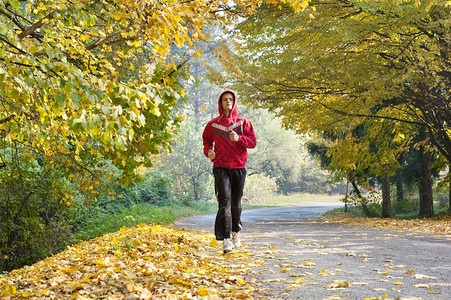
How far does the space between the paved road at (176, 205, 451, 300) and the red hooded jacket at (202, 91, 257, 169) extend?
138 centimetres

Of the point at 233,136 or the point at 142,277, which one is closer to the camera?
the point at 142,277

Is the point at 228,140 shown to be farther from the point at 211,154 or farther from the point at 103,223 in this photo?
the point at 103,223

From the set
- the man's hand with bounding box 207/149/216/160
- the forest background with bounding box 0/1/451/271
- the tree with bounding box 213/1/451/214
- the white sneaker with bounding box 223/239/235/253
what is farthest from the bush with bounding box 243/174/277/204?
the man's hand with bounding box 207/149/216/160

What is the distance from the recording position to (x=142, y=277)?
11.8 ft

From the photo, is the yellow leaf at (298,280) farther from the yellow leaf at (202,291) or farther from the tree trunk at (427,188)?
the tree trunk at (427,188)

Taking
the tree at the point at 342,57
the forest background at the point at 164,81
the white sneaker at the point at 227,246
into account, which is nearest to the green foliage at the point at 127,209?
the forest background at the point at 164,81

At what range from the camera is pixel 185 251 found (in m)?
5.50

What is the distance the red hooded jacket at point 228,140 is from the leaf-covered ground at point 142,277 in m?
1.32

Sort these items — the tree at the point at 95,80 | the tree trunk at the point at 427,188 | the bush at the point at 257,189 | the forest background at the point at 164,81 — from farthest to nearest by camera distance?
1. the bush at the point at 257,189
2. the tree trunk at the point at 427,188
3. the forest background at the point at 164,81
4. the tree at the point at 95,80

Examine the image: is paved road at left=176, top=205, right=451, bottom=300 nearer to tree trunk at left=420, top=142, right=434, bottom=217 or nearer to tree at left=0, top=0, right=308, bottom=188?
tree at left=0, top=0, right=308, bottom=188

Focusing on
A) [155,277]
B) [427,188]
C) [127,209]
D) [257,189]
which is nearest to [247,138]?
[155,277]

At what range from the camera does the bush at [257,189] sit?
37.3 metres

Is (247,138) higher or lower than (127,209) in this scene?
higher

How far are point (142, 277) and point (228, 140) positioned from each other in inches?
88.1
